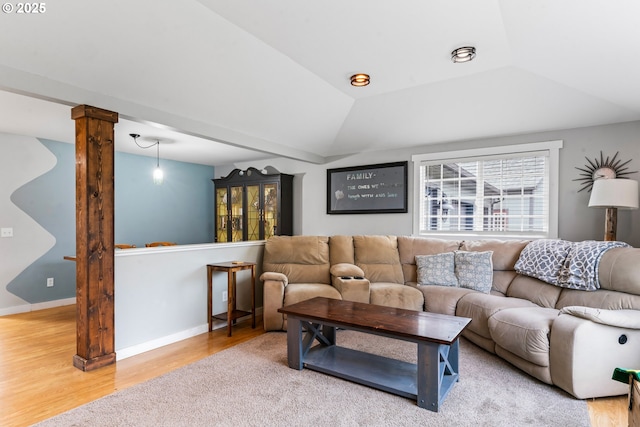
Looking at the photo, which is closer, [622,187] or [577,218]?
[622,187]

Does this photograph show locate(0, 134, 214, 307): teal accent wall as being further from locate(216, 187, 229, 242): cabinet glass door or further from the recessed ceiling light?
the recessed ceiling light

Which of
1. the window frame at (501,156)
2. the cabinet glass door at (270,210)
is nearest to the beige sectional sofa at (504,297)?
the window frame at (501,156)

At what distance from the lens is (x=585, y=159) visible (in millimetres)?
3633

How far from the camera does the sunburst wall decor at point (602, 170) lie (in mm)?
3451

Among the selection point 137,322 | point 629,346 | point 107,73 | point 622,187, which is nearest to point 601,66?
point 622,187

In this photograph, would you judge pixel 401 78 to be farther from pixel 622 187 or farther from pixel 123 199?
pixel 123 199

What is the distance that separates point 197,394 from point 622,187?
12.6 feet

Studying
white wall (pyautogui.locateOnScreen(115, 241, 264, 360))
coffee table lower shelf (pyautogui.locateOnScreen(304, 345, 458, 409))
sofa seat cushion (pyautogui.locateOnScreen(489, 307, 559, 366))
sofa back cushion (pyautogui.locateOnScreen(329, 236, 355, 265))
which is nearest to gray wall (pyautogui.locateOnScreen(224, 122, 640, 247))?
sofa back cushion (pyautogui.locateOnScreen(329, 236, 355, 265))

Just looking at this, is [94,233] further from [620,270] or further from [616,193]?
[616,193]

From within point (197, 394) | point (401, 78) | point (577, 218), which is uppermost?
point (401, 78)

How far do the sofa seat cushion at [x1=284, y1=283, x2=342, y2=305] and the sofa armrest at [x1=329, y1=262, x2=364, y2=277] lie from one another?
7.5 inches

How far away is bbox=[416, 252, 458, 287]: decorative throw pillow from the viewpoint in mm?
3785

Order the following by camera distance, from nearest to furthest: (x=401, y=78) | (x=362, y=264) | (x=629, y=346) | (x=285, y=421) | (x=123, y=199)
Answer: (x=285, y=421), (x=629, y=346), (x=401, y=78), (x=362, y=264), (x=123, y=199)

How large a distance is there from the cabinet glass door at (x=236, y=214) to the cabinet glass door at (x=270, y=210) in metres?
0.60
